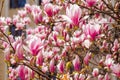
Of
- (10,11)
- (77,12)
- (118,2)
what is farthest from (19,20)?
(10,11)

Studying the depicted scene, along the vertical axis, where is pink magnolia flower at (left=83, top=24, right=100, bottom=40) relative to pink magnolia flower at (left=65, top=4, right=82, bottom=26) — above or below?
below

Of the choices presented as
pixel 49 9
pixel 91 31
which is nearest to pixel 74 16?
pixel 91 31

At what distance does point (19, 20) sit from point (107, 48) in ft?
3.31

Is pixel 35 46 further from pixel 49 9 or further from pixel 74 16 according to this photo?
pixel 49 9

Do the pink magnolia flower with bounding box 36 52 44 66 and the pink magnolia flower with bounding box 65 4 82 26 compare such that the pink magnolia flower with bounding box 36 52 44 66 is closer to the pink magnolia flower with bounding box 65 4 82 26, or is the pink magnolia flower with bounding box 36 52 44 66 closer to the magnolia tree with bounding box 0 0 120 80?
the magnolia tree with bounding box 0 0 120 80

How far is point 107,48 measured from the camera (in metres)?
2.20

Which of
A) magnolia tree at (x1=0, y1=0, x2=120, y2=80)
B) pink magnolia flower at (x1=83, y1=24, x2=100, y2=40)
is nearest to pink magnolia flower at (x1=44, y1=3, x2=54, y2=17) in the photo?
magnolia tree at (x1=0, y1=0, x2=120, y2=80)

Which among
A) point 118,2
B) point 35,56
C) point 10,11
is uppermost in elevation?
point 118,2

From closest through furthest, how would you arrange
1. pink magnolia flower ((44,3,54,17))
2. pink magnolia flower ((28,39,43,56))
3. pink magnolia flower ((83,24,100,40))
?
pink magnolia flower ((28,39,43,56)) < pink magnolia flower ((83,24,100,40)) < pink magnolia flower ((44,3,54,17))

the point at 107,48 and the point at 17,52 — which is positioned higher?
the point at 17,52

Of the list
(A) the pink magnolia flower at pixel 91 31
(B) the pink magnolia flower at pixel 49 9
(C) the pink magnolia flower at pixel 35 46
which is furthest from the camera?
(B) the pink magnolia flower at pixel 49 9

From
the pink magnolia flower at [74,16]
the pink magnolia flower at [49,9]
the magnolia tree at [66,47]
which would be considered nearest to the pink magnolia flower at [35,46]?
the magnolia tree at [66,47]

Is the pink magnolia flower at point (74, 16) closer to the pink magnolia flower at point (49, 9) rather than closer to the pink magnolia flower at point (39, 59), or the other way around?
the pink magnolia flower at point (39, 59)

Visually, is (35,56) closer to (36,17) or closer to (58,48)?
(36,17)
